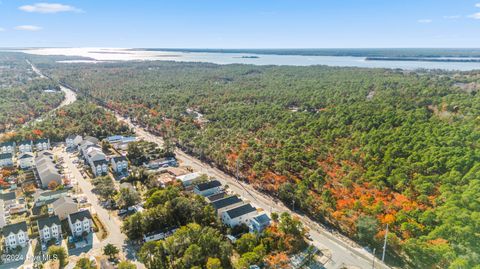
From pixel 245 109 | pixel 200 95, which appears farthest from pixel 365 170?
pixel 200 95

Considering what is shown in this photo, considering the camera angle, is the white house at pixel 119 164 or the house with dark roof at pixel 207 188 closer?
the house with dark roof at pixel 207 188

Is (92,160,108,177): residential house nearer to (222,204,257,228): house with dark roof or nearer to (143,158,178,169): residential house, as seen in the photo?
(143,158,178,169): residential house

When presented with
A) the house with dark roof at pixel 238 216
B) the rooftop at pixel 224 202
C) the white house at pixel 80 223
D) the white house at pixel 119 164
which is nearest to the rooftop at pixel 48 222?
the white house at pixel 80 223

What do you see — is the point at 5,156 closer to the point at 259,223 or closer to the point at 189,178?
the point at 189,178

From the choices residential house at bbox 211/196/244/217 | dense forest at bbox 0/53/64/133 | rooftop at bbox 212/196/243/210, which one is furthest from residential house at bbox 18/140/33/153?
rooftop at bbox 212/196/243/210

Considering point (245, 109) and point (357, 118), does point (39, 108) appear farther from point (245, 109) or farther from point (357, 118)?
point (357, 118)

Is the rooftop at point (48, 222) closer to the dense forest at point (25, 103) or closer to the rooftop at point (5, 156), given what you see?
the rooftop at point (5, 156)
